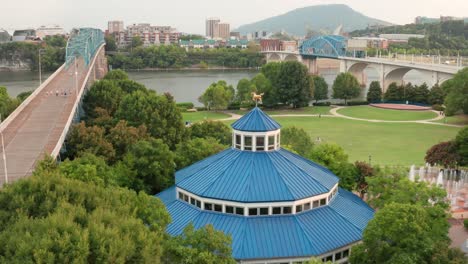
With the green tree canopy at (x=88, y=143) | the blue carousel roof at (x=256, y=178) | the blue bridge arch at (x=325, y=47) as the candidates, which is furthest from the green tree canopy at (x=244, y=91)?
the blue carousel roof at (x=256, y=178)

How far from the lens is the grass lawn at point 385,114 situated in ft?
263

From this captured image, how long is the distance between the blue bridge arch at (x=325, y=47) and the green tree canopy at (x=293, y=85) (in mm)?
56154

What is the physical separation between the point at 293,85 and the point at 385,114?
16.8m

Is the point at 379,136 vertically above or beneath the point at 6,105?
beneath

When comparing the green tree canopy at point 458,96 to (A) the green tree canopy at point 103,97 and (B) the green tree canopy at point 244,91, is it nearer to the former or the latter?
(B) the green tree canopy at point 244,91

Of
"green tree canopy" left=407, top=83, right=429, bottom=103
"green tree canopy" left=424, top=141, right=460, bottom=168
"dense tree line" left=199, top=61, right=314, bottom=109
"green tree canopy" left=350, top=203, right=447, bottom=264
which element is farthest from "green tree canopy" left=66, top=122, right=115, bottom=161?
"green tree canopy" left=407, top=83, right=429, bottom=103

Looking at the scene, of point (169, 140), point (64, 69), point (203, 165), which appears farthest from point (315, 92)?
point (203, 165)

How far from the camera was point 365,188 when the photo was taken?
36.3m

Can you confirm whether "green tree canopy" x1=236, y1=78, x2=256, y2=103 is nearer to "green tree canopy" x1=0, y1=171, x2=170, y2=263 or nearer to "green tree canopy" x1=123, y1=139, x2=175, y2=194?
"green tree canopy" x1=123, y1=139, x2=175, y2=194

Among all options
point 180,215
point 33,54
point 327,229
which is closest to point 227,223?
point 180,215

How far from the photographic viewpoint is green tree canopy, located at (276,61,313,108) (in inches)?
3605

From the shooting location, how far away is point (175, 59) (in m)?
187

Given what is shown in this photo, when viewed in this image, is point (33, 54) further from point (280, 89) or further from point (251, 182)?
point (251, 182)

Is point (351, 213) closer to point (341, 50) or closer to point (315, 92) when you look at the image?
point (315, 92)
